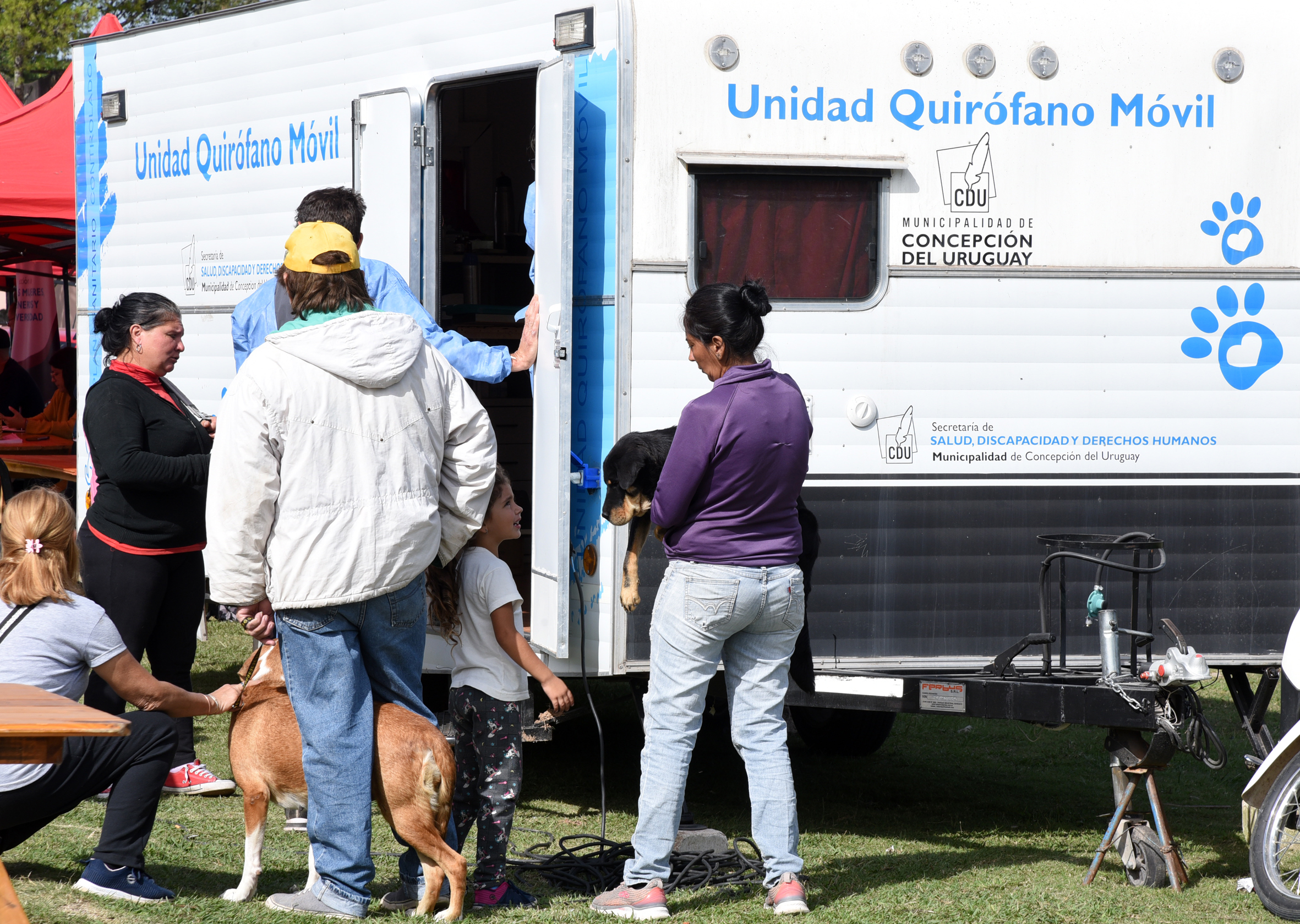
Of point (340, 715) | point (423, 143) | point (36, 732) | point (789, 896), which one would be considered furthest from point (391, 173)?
point (789, 896)

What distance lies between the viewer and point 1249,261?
4.60 m

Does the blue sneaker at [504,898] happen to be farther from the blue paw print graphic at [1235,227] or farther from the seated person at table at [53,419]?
the seated person at table at [53,419]

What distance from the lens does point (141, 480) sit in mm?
4520

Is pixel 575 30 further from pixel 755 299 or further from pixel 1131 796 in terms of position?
pixel 1131 796

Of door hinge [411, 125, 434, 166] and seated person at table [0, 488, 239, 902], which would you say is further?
door hinge [411, 125, 434, 166]

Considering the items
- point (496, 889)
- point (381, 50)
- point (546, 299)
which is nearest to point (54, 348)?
point (381, 50)

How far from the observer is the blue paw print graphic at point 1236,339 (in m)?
4.59

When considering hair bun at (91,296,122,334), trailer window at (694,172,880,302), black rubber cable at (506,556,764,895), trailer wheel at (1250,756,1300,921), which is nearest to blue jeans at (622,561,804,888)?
black rubber cable at (506,556,764,895)

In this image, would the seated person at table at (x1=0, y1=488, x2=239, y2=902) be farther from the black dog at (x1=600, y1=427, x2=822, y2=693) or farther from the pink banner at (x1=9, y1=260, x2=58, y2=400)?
the pink banner at (x1=9, y1=260, x2=58, y2=400)

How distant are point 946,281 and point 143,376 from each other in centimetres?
276

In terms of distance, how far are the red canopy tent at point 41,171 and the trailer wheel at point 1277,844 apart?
6700mm

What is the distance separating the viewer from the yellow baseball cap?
11.2 feet

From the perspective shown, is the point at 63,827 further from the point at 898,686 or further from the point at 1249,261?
the point at 1249,261

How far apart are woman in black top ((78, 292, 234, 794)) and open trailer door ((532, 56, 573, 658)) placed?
3.90ft
